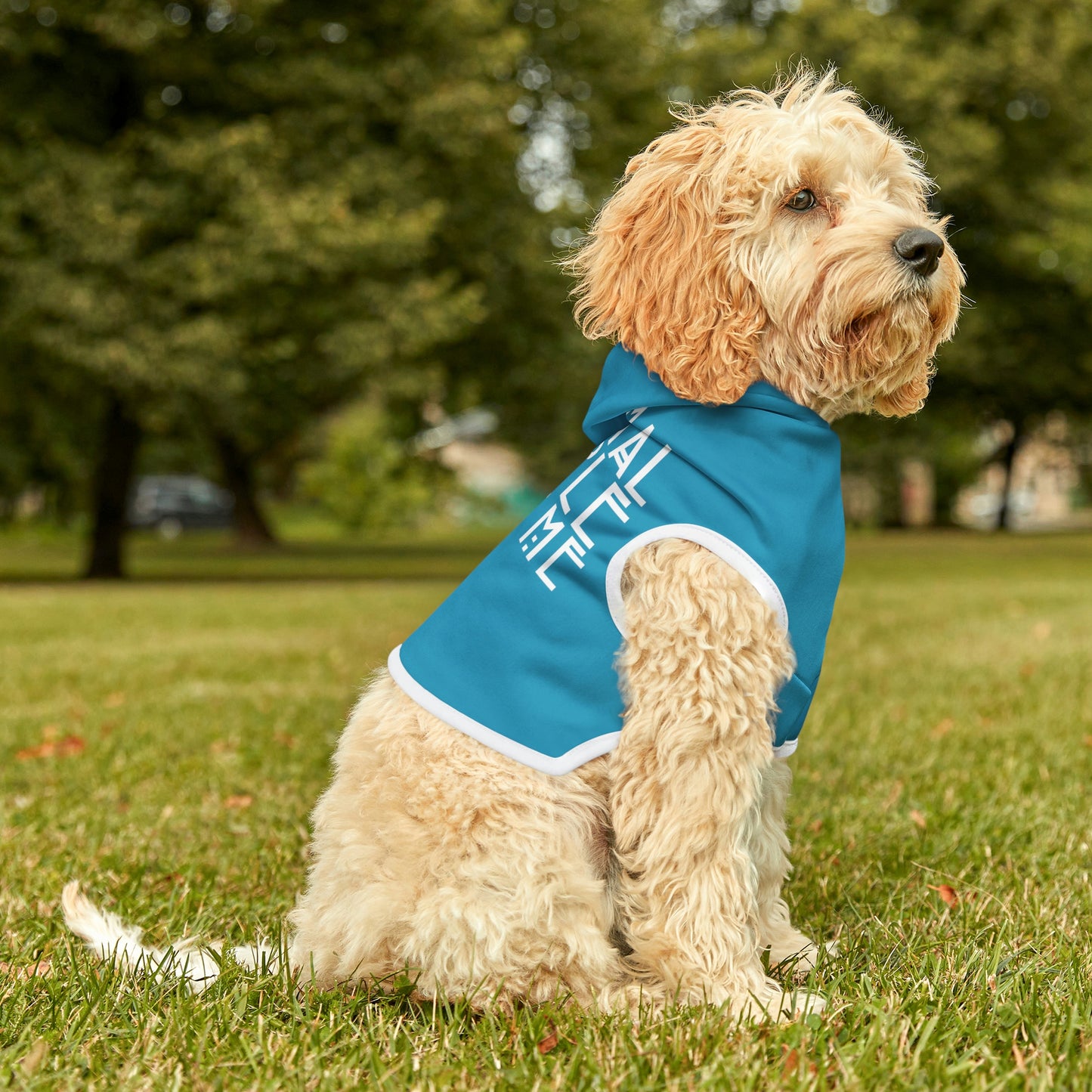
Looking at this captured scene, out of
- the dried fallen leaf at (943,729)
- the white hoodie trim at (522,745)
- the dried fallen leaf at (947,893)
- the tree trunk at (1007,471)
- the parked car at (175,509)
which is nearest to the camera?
the white hoodie trim at (522,745)

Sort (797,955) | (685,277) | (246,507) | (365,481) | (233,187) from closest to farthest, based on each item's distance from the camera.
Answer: (685,277) < (797,955) < (233,187) < (246,507) < (365,481)

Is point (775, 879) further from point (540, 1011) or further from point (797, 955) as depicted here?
point (540, 1011)

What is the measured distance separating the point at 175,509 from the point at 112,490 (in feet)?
98.1

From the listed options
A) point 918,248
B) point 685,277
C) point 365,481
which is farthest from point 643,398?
point 365,481

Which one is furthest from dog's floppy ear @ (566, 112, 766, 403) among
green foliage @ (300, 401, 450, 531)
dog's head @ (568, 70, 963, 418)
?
green foliage @ (300, 401, 450, 531)

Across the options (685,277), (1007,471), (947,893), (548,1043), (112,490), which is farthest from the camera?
(1007,471)

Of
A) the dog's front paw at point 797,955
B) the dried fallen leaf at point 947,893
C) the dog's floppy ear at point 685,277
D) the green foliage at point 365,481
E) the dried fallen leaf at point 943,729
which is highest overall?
the dog's floppy ear at point 685,277

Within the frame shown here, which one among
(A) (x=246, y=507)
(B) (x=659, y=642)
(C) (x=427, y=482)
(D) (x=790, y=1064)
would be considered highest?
(B) (x=659, y=642)

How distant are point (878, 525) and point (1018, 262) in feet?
87.1

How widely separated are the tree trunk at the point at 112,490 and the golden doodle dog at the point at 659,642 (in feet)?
61.0

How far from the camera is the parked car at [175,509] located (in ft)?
160

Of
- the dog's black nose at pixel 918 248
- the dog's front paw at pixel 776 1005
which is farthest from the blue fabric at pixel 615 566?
the dog's front paw at pixel 776 1005

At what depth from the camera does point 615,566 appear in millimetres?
2762

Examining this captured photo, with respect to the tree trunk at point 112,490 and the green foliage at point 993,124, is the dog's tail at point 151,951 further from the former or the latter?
the green foliage at point 993,124
